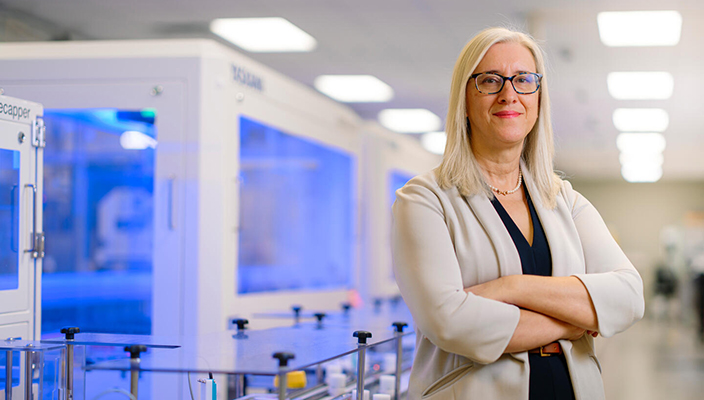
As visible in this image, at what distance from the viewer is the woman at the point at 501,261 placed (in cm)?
147

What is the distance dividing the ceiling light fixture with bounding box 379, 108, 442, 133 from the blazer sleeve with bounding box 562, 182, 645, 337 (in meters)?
7.71

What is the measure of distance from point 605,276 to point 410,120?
28.1 feet

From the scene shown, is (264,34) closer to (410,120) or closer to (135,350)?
(410,120)

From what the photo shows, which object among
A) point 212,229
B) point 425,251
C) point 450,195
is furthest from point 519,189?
point 212,229

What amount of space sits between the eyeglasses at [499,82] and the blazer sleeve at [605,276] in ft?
0.95

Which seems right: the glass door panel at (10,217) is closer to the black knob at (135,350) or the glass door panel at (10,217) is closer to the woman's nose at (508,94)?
the black knob at (135,350)

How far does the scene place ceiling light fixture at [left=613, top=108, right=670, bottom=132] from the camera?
9631 millimetres

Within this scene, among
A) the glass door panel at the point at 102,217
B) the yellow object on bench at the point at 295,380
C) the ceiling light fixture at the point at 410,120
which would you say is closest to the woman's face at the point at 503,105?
the yellow object on bench at the point at 295,380

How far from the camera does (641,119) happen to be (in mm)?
10242

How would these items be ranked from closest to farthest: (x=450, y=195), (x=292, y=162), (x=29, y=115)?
(x=450, y=195) → (x=29, y=115) → (x=292, y=162)

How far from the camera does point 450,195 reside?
1.57 metres

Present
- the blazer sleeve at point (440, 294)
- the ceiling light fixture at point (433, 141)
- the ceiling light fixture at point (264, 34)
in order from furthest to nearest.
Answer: the ceiling light fixture at point (433, 141) < the ceiling light fixture at point (264, 34) < the blazer sleeve at point (440, 294)

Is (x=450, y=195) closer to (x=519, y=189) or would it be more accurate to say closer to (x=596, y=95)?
(x=519, y=189)

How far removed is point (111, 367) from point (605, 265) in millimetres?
1112
